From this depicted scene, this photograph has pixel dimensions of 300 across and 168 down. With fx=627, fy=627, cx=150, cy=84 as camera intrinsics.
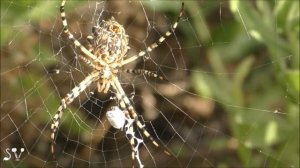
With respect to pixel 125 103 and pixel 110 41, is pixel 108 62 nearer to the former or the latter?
pixel 110 41

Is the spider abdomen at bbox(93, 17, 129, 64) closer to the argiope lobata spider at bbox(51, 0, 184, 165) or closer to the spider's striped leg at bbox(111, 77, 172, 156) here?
the argiope lobata spider at bbox(51, 0, 184, 165)

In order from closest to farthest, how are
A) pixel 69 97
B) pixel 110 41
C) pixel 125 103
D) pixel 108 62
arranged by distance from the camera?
pixel 110 41
pixel 108 62
pixel 69 97
pixel 125 103


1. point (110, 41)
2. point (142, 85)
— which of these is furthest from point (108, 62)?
point (142, 85)

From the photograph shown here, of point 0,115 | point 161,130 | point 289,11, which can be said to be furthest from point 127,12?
point 289,11

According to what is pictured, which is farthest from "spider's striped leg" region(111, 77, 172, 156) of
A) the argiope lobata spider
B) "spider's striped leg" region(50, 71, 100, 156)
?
"spider's striped leg" region(50, 71, 100, 156)

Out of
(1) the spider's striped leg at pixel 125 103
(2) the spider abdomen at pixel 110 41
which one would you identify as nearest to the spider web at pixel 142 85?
(1) the spider's striped leg at pixel 125 103

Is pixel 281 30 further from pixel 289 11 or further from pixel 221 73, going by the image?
pixel 221 73
